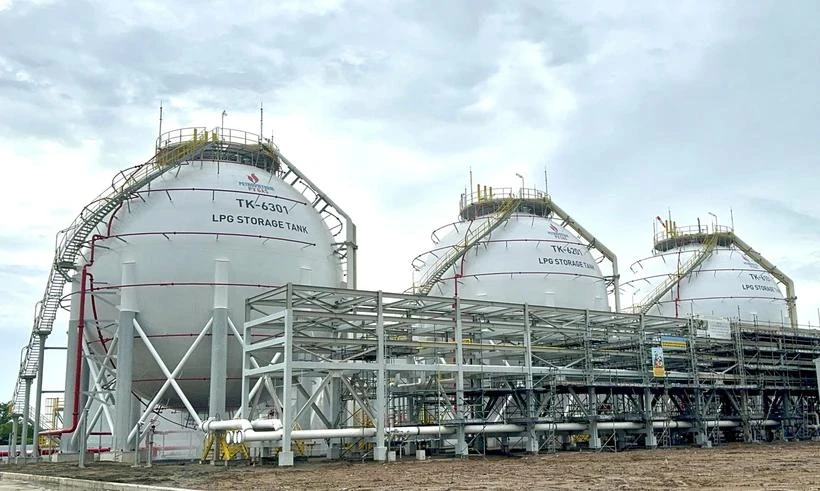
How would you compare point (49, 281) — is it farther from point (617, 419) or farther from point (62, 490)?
point (617, 419)

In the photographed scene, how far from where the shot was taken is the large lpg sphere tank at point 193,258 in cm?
2988

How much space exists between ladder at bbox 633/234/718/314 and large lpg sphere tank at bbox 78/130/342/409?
22128 mm

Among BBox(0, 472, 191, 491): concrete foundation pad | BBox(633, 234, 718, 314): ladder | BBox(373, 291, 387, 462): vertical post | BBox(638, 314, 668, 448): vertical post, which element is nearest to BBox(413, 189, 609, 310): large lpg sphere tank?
BBox(638, 314, 668, 448): vertical post

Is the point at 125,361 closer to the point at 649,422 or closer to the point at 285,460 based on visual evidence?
the point at 285,460

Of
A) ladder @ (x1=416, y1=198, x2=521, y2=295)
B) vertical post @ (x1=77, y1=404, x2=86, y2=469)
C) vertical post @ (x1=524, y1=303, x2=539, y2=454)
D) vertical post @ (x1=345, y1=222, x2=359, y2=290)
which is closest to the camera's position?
vertical post @ (x1=77, y1=404, x2=86, y2=469)

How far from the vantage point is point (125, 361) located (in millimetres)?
29453

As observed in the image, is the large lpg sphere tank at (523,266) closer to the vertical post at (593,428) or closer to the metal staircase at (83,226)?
the vertical post at (593,428)

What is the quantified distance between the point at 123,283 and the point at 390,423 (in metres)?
11.0

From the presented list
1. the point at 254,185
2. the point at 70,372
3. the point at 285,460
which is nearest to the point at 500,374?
the point at 285,460

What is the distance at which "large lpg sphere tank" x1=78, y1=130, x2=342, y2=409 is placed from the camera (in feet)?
98.0

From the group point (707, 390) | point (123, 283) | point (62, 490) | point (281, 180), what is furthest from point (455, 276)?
point (62, 490)

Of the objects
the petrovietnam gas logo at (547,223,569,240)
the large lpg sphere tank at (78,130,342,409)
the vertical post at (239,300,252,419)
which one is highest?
the petrovietnam gas logo at (547,223,569,240)

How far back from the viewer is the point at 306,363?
2686cm

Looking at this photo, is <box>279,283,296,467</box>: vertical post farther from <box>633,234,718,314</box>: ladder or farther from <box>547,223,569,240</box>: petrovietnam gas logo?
<box>633,234,718,314</box>: ladder
